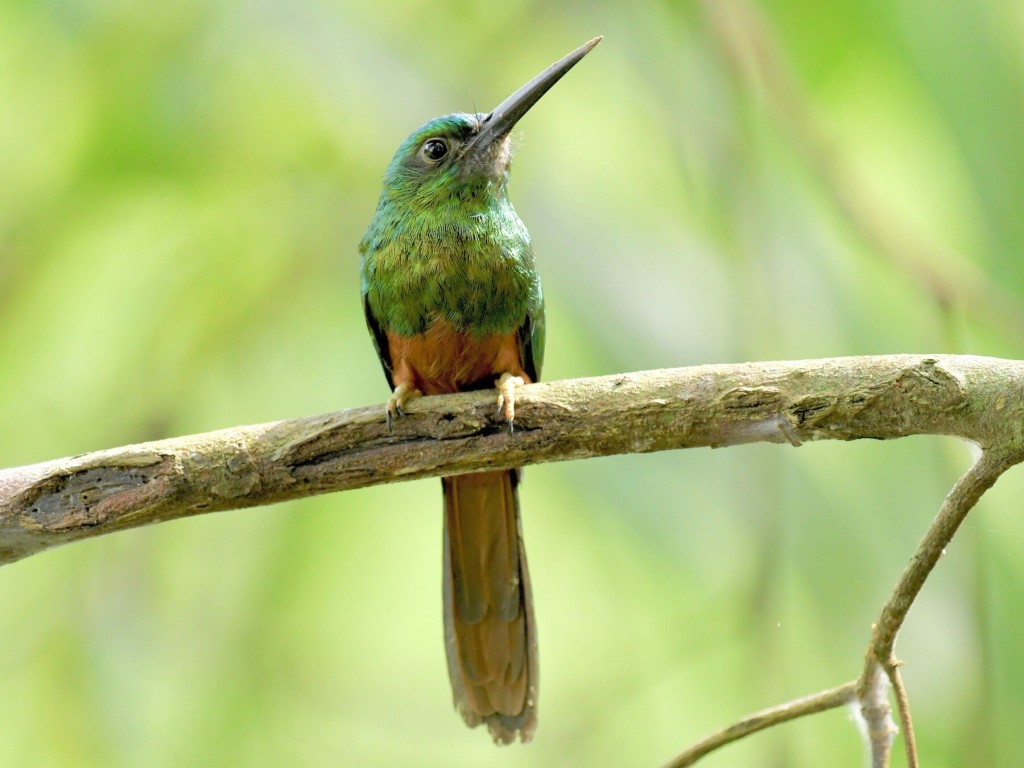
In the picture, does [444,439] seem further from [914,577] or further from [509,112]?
[509,112]

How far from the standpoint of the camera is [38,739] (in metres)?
2.75

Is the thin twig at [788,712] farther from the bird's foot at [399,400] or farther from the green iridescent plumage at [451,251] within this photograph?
the green iridescent plumage at [451,251]

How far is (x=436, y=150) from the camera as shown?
110 inches

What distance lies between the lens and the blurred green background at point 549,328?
2.72m

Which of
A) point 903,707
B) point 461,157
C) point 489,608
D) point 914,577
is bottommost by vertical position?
point 903,707

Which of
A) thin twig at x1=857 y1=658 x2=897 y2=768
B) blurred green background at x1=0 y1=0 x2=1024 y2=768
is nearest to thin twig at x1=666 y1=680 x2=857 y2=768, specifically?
thin twig at x1=857 y1=658 x2=897 y2=768

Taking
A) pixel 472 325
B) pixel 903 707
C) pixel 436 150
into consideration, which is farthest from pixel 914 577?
pixel 436 150

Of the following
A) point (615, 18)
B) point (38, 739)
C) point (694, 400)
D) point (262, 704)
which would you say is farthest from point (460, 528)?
point (615, 18)

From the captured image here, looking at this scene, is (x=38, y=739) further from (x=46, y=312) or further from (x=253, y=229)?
(x=253, y=229)

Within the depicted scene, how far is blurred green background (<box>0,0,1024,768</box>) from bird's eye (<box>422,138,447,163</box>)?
403mm

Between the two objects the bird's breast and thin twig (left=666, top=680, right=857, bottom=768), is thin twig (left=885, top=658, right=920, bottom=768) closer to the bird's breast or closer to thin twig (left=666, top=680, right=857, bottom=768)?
thin twig (left=666, top=680, right=857, bottom=768)

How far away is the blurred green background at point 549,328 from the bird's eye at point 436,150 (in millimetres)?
403

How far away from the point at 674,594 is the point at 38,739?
162 cm

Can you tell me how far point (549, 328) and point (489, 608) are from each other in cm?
86
